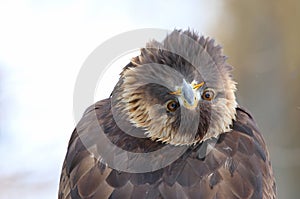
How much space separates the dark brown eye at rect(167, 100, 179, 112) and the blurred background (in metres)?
3.82

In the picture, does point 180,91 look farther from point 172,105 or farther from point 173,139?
point 173,139

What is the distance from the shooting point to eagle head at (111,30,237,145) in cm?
468

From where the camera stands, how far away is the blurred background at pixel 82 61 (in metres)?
8.75

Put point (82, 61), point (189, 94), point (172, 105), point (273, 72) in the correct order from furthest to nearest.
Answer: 1. point (273, 72)
2. point (82, 61)
3. point (172, 105)
4. point (189, 94)

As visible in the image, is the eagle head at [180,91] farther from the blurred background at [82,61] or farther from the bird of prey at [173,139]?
the blurred background at [82,61]

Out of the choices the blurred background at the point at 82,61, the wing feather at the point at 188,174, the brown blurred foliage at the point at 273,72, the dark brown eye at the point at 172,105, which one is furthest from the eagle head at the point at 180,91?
the brown blurred foliage at the point at 273,72

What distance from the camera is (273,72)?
34.3 feet

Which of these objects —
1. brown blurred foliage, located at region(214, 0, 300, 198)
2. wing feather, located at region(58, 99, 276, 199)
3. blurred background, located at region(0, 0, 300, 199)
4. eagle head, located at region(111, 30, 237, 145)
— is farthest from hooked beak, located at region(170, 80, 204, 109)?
brown blurred foliage, located at region(214, 0, 300, 198)

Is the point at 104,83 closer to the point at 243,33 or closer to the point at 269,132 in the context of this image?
the point at 269,132

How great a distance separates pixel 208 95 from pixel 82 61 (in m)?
4.21

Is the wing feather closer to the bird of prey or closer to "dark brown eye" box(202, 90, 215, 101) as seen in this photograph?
the bird of prey

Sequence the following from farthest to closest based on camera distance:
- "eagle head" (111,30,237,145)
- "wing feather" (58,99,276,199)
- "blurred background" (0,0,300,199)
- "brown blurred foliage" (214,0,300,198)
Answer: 1. "brown blurred foliage" (214,0,300,198)
2. "blurred background" (0,0,300,199)
3. "eagle head" (111,30,237,145)
4. "wing feather" (58,99,276,199)

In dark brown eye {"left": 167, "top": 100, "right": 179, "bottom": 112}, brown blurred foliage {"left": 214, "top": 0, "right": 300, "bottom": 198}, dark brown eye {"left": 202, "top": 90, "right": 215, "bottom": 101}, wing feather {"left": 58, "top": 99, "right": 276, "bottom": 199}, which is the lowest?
wing feather {"left": 58, "top": 99, "right": 276, "bottom": 199}

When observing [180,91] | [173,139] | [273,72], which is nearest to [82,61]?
[273,72]
